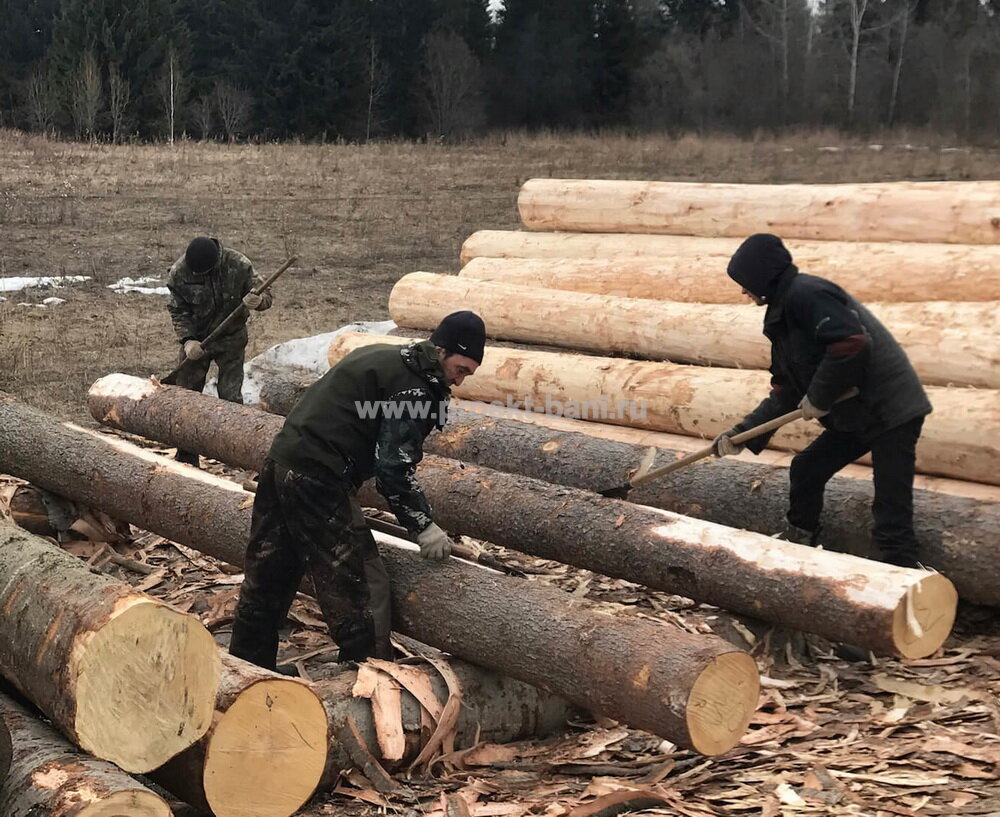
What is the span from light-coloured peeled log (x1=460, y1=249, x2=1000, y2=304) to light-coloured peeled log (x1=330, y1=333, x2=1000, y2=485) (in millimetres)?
1061

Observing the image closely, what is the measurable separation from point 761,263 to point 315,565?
9.06 ft

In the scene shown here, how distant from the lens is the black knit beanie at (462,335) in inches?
212

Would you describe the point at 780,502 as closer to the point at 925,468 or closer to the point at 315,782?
the point at 925,468

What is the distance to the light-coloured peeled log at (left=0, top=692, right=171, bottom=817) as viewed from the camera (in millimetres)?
3930

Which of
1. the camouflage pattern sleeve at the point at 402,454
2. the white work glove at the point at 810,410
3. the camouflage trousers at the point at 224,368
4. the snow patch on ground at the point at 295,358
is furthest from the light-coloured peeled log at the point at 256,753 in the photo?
the snow patch on ground at the point at 295,358

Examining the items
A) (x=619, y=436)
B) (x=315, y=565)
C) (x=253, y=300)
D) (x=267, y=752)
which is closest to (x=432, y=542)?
(x=315, y=565)

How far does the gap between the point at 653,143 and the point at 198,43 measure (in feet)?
76.8

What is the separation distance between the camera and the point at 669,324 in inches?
364

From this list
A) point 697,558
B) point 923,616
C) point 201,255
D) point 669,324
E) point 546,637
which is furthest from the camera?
point 201,255

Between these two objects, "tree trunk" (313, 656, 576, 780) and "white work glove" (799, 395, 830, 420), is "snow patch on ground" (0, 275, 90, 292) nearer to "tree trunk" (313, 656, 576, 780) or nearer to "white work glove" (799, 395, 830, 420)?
"tree trunk" (313, 656, 576, 780)

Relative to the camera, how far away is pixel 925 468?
7.45m

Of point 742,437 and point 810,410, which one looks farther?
point 742,437

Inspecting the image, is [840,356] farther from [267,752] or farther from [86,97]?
[86,97]

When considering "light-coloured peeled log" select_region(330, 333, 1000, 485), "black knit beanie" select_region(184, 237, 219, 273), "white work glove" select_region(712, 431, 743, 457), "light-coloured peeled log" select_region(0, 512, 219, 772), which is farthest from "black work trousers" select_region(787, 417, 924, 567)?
"black knit beanie" select_region(184, 237, 219, 273)
